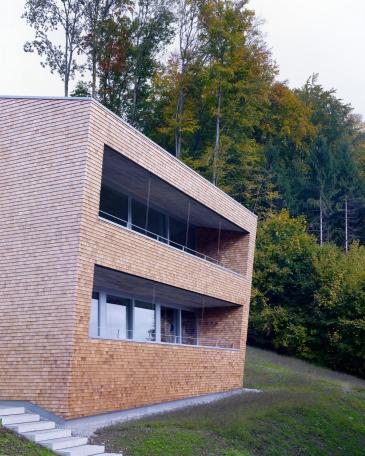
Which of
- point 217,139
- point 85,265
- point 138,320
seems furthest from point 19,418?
point 217,139

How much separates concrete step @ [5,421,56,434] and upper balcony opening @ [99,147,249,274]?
5.42 m

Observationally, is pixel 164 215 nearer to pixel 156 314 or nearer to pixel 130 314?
pixel 156 314

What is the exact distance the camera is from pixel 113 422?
1568 cm

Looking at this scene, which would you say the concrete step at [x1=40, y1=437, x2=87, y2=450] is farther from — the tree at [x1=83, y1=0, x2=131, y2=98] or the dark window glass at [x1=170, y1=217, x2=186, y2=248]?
the tree at [x1=83, y1=0, x2=131, y2=98]

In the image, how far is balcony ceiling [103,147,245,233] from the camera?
17656 mm

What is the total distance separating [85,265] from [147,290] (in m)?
5.09

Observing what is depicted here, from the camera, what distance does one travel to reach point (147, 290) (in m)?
19.9

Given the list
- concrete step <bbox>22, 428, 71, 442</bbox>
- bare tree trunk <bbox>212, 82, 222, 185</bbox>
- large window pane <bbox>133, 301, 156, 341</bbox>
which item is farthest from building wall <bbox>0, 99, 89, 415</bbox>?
bare tree trunk <bbox>212, 82, 222, 185</bbox>

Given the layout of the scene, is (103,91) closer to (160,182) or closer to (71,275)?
(160,182)

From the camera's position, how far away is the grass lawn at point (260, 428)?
13.8 m

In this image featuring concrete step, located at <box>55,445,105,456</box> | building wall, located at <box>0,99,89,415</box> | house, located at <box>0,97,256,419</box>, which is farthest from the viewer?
house, located at <box>0,97,256,419</box>

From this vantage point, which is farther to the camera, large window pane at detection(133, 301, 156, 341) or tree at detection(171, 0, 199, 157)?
tree at detection(171, 0, 199, 157)

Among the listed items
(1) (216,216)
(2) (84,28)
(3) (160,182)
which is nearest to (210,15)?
(2) (84,28)

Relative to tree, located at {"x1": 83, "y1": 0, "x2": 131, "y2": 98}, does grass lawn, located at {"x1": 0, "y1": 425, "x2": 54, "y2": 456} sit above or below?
below
